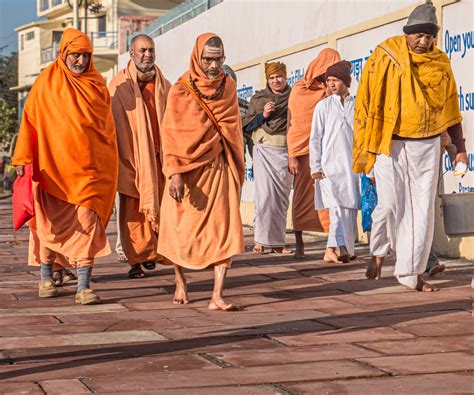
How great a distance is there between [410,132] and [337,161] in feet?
8.24

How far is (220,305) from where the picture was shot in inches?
327

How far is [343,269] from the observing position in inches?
432

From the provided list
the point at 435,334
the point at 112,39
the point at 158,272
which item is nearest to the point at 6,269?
the point at 158,272

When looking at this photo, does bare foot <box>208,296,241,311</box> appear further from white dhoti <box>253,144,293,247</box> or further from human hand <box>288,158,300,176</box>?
white dhoti <box>253,144,293,247</box>

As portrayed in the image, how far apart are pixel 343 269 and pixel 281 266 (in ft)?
2.31

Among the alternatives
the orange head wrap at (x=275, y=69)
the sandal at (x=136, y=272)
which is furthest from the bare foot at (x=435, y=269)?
the orange head wrap at (x=275, y=69)

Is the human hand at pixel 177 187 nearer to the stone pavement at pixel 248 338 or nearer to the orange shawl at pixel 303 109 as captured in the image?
the stone pavement at pixel 248 338

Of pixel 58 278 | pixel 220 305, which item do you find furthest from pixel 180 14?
pixel 220 305

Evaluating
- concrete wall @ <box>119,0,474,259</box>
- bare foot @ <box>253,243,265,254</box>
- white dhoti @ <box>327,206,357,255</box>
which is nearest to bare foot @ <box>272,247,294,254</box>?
bare foot @ <box>253,243,265,254</box>

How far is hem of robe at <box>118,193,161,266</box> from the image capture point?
35.1 feet

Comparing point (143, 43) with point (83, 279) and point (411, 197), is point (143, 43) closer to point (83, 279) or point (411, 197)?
point (83, 279)

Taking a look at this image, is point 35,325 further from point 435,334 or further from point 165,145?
point 435,334

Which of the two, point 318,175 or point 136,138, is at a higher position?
point 136,138

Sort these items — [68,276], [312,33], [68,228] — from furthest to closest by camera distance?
[312,33] → [68,276] → [68,228]
